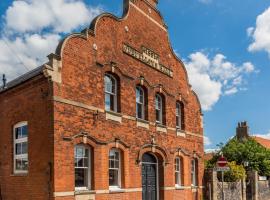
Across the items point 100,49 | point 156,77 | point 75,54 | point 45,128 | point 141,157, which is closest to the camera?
point 45,128

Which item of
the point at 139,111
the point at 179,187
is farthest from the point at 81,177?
the point at 179,187

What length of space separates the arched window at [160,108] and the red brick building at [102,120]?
62mm

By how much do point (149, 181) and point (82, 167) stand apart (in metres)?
5.65

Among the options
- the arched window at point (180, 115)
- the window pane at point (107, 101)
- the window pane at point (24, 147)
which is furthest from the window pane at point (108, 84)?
the arched window at point (180, 115)

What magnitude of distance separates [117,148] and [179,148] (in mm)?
6331

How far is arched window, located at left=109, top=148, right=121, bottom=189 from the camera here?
1820 centimetres

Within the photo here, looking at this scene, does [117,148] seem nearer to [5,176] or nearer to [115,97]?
[115,97]

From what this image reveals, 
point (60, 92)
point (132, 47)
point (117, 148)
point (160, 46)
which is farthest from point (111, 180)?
point (160, 46)

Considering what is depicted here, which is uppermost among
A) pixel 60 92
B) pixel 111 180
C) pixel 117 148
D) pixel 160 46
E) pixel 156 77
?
pixel 160 46

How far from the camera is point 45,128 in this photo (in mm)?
15266

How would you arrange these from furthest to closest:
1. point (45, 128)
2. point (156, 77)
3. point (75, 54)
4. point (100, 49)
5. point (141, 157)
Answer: point (156, 77)
point (141, 157)
point (100, 49)
point (75, 54)
point (45, 128)

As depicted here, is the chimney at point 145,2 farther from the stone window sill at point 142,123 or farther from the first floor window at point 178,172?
the first floor window at point 178,172

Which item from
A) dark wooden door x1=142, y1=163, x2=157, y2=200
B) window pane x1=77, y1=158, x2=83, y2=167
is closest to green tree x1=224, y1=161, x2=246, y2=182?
dark wooden door x1=142, y1=163, x2=157, y2=200

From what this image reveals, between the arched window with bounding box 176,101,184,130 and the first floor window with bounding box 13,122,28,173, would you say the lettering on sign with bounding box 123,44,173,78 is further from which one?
the first floor window with bounding box 13,122,28,173
